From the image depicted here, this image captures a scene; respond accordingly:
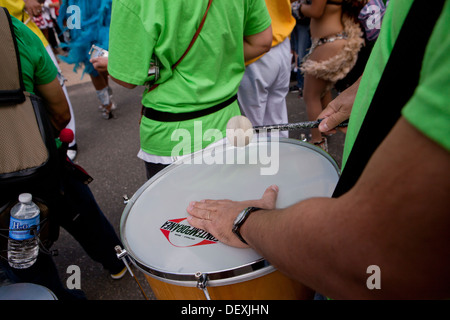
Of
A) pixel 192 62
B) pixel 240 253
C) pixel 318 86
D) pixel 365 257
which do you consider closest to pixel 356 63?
pixel 318 86

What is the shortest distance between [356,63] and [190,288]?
198cm

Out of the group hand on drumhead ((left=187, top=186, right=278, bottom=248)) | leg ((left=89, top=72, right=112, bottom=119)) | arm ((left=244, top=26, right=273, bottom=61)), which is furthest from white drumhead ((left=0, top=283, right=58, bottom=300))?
leg ((left=89, top=72, right=112, bottom=119))

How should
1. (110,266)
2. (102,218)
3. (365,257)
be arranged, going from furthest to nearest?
1. (110,266)
2. (102,218)
3. (365,257)

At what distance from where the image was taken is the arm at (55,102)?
1318 millimetres

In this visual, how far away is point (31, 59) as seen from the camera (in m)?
1.15

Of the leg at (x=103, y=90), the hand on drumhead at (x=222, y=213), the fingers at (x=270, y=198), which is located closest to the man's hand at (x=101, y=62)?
the hand on drumhead at (x=222, y=213)

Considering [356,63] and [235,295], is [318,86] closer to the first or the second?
[356,63]

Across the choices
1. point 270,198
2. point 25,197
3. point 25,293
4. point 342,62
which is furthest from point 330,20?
point 25,293

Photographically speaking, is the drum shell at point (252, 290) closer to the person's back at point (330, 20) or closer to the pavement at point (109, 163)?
the pavement at point (109, 163)

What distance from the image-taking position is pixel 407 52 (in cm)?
34

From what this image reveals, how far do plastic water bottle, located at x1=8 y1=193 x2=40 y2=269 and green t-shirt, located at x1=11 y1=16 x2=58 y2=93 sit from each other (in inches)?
19.1

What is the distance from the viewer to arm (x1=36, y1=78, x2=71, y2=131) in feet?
4.33

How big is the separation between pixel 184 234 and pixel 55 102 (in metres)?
1.06

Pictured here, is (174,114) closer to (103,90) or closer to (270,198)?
(270,198)
